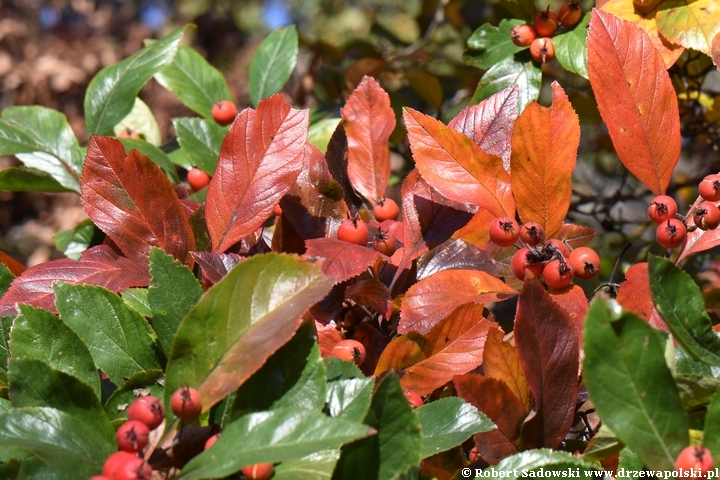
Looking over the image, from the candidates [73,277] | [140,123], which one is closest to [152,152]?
[140,123]

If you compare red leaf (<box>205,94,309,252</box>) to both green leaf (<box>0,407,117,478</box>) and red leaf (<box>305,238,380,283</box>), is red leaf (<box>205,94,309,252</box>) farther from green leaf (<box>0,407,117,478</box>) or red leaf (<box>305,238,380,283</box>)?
green leaf (<box>0,407,117,478</box>)

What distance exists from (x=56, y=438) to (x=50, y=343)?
16 centimetres

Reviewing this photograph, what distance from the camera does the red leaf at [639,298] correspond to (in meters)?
0.82

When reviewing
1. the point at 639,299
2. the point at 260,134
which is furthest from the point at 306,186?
the point at 639,299

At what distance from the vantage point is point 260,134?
0.91m

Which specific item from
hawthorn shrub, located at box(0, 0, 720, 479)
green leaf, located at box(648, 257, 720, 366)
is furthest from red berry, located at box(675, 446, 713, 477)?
green leaf, located at box(648, 257, 720, 366)

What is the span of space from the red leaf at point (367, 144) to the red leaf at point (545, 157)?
0.23 metres

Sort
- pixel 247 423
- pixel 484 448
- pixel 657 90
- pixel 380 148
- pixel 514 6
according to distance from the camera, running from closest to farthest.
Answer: pixel 247 423 < pixel 484 448 < pixel 657 90 < pixel 380 148 < pixel 514 6

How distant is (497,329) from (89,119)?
3.04 ft

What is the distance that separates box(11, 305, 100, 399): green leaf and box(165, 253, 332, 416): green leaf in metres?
0.15

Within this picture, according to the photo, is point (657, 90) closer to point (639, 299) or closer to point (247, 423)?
point (639, 299)

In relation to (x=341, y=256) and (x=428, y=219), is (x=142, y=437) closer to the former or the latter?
(x=341, y=256)

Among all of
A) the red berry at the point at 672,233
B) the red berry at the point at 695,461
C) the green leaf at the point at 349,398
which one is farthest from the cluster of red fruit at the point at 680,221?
the green leaf at the point at 349,398

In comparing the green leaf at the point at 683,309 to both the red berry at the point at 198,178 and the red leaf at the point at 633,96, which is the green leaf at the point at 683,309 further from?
the red berry at the point at 198,178
